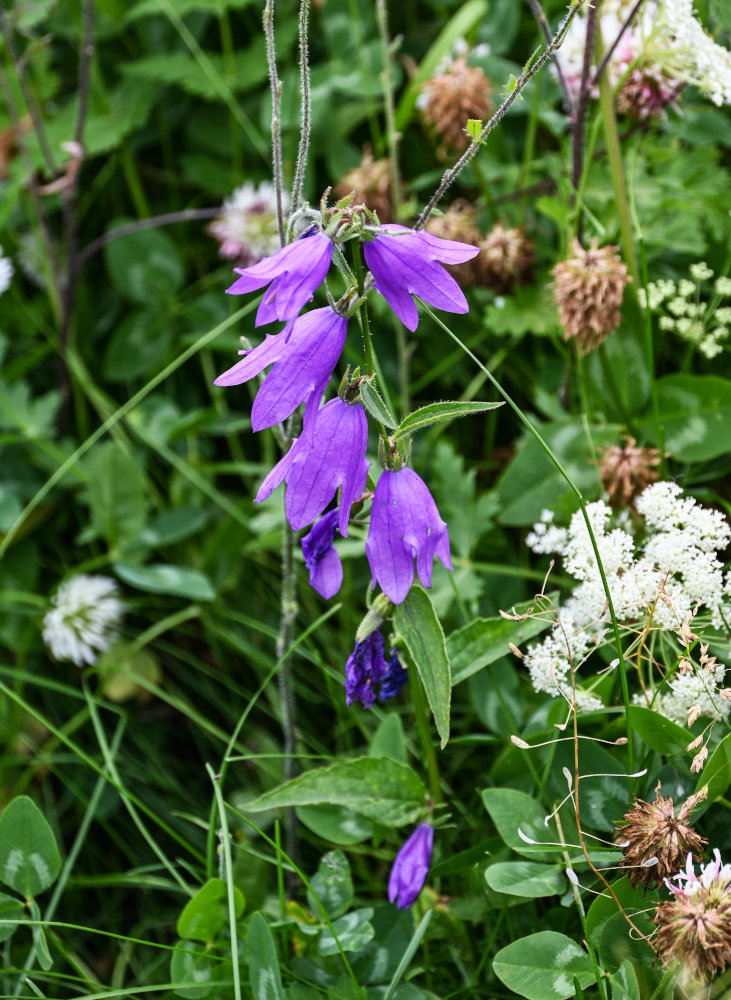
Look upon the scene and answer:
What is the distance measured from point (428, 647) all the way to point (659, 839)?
33 cm

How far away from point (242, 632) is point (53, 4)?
5.52 ft

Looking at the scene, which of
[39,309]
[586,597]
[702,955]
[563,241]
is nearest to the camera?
[702,955]

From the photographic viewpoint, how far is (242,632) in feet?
6.63

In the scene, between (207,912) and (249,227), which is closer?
(207,912)

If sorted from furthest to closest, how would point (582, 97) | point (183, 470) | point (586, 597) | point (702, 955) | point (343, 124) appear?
point (343, 124) < point (183, 470) < point (582, 97) < point (586, 597) < point (702, 955)

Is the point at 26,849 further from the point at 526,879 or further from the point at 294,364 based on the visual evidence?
the point at 294,364

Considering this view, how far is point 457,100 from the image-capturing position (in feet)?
6.07

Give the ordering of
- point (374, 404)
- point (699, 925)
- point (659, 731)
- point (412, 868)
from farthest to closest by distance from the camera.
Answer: point (412, 868) < point (659, 731) < point (374, 404) < point (699, 925)

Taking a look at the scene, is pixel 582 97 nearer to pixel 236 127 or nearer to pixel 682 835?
pixel 236 127

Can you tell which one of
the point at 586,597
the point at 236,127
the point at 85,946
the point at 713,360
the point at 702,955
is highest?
the point at 236,127

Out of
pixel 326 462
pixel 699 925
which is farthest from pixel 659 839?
pixel 326 462

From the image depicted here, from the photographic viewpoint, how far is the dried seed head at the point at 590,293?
4.95ft

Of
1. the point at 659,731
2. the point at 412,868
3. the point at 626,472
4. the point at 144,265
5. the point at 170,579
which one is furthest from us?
A: the point at 144,265

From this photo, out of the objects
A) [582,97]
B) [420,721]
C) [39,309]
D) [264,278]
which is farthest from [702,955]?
[39,309]
